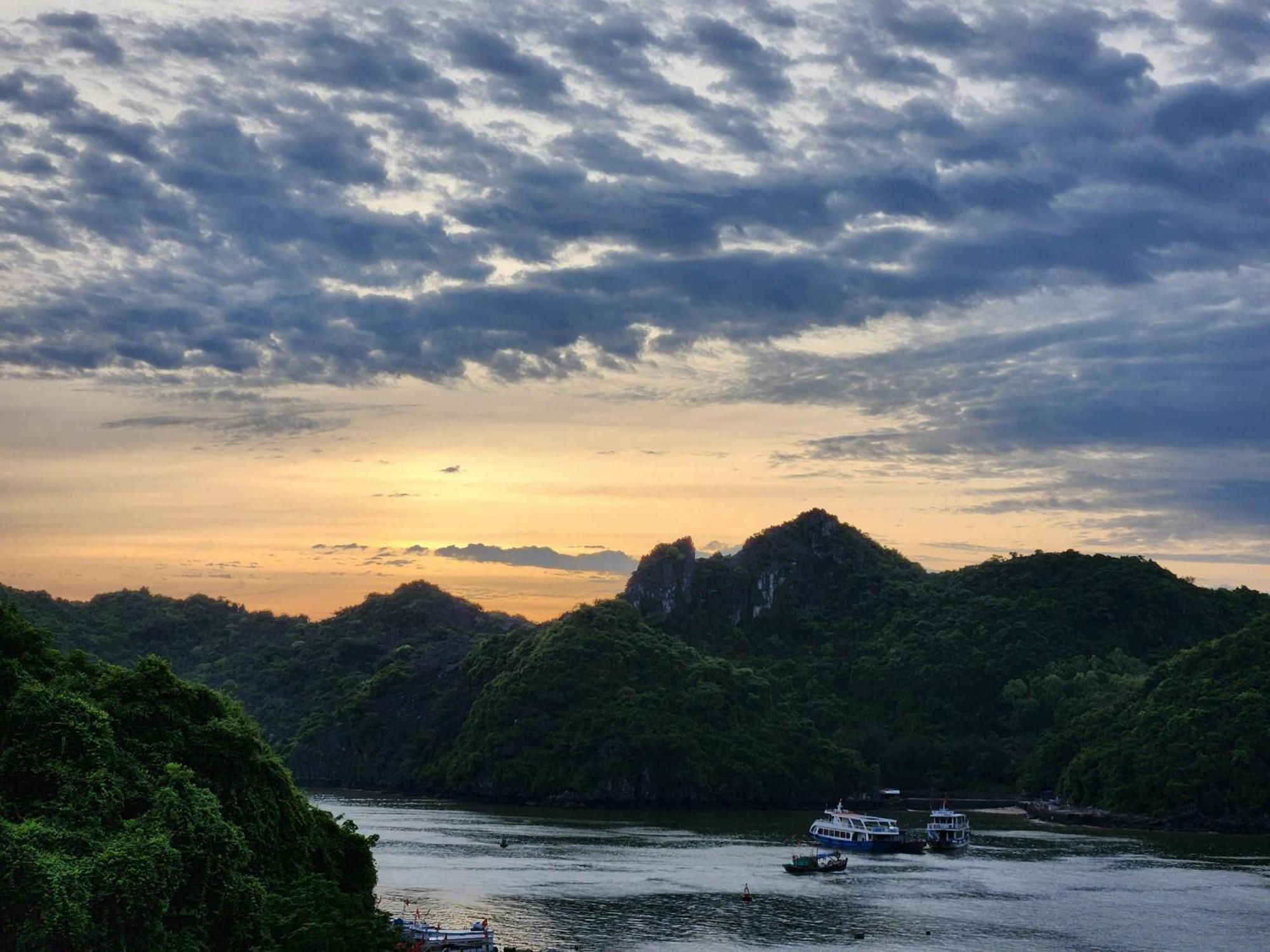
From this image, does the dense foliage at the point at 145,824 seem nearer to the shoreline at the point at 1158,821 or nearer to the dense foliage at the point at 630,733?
the shoreline at the point at 1158,821

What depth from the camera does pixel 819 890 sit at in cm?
8425

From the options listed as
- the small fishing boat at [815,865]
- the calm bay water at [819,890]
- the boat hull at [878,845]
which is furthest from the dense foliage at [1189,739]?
the small fishing boat at [815,865]

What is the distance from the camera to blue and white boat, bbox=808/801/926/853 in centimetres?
10688

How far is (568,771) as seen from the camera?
158750mm

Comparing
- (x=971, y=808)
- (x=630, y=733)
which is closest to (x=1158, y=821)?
(x=971, y=808)

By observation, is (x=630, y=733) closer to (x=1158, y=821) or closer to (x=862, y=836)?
(x=862, y=836)

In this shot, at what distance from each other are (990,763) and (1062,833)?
4571cm

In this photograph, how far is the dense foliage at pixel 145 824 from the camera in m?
35.2

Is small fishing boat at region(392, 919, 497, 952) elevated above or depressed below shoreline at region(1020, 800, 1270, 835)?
above

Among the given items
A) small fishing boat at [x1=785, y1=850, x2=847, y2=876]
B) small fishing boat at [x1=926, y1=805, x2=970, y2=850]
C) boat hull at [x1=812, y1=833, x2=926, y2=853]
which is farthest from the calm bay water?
small fishing boat at [x1=926, y1=805, x2=970, y2=850]

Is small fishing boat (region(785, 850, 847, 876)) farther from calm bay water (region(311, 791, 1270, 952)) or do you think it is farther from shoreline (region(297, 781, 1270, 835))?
shoreline (region(297, 781, 1270, 835))

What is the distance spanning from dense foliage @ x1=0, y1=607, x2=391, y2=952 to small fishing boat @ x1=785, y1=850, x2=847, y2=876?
165ft

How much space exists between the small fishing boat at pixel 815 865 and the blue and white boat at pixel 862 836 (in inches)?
533

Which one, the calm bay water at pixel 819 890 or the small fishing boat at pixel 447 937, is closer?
the small fishing boat at pixel 447 937
